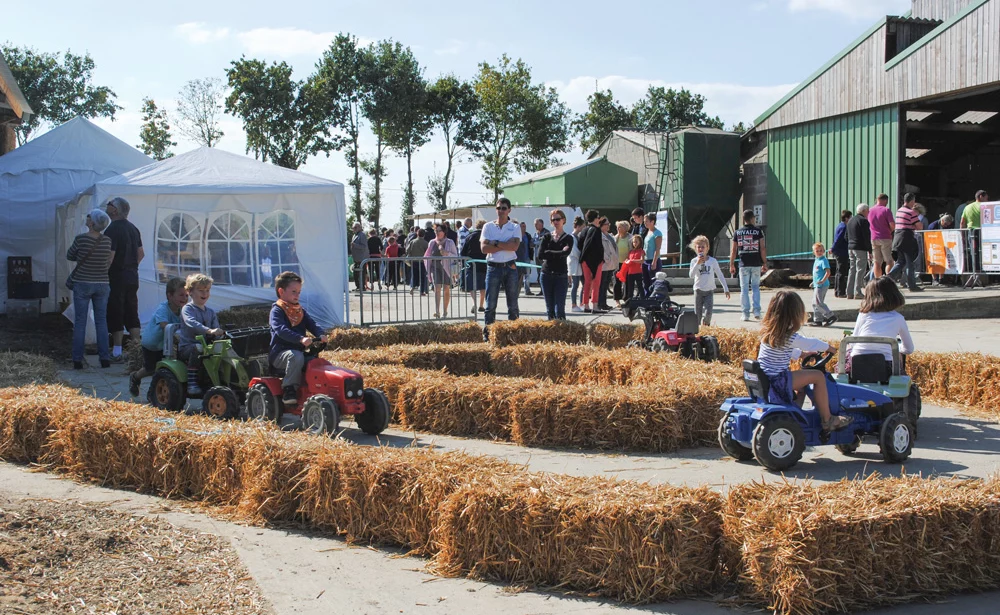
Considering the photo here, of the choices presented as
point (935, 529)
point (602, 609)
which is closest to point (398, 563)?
point (602, 609)

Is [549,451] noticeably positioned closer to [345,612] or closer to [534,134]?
[345,612]

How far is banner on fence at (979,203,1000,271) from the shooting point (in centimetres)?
1809

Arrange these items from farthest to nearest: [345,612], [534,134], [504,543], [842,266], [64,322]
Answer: [534,134] < [842,266] < [64,322] < [504,543] < [345,612]

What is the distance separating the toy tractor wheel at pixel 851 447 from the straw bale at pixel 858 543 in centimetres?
204

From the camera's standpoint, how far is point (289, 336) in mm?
7555

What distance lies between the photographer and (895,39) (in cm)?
2189

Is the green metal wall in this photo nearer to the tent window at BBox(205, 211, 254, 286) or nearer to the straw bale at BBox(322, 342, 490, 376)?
the straw bale at BBox(322, 342, 490, 376)

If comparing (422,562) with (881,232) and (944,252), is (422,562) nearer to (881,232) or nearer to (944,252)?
(881,232)

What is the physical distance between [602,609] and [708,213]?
25887 millimetres

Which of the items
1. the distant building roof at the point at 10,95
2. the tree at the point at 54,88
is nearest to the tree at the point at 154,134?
the tree at the point at 54,88

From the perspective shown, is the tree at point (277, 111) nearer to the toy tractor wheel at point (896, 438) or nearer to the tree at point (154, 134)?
the tree at point (154, 134)

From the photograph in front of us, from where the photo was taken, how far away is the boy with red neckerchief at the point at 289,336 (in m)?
7.50

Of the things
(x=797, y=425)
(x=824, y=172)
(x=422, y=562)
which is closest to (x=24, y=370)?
(x=422, y=562)

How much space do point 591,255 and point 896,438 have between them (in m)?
10.0
